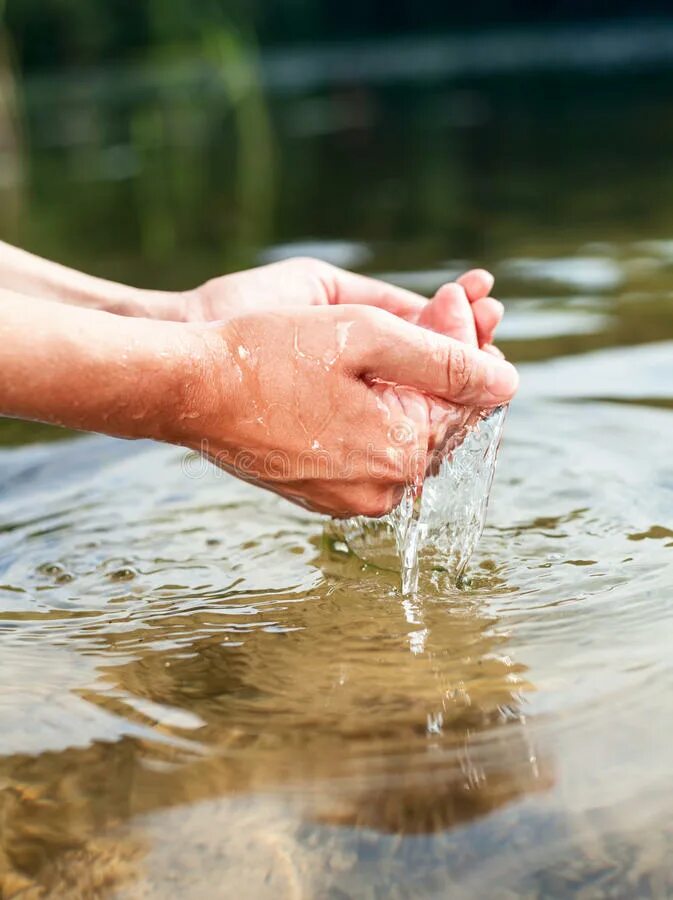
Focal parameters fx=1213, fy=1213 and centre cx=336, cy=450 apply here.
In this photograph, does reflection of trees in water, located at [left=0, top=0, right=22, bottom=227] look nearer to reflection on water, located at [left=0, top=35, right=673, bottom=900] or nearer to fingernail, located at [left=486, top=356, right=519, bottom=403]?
reflection on water, located at [left=0, top=35, right=673, bottom=900]

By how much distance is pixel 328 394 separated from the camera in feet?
6.73

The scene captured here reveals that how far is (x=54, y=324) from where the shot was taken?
1873 mm

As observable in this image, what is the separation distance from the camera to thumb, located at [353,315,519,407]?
2.02 metres

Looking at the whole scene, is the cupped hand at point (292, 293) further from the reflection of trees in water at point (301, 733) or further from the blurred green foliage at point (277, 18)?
the blurred green foliage at point (277, 18)

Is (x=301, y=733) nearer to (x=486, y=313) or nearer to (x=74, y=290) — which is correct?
(x=486, y=313)

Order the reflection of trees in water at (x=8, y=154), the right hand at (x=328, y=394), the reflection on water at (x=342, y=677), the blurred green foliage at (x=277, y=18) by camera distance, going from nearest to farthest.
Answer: the reflection on water at (x=342, y=677)
the right hand at (x=328, y=394)
the reflection of trees in water at (x=8, y=154)
the blurred green foliage at (x=277, y=18)

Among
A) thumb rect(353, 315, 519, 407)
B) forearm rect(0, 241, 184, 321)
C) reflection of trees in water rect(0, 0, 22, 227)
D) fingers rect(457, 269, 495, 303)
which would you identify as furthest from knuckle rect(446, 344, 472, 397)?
reflection of trees in water rect(0, 0, 22, 227)

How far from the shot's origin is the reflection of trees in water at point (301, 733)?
1.47m

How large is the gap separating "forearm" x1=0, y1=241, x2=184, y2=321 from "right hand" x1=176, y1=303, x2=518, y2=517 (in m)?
0.56

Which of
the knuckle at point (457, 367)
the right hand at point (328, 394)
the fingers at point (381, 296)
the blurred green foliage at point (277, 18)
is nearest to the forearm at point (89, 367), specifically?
the right hand at point (328, 394)

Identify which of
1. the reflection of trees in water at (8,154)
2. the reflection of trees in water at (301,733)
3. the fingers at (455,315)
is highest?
the reflection of trees in water at (8,154)

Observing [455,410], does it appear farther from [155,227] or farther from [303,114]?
[303,114]

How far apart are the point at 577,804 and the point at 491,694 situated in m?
0.31

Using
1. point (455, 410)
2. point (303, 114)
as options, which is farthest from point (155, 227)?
point (303, 114)
